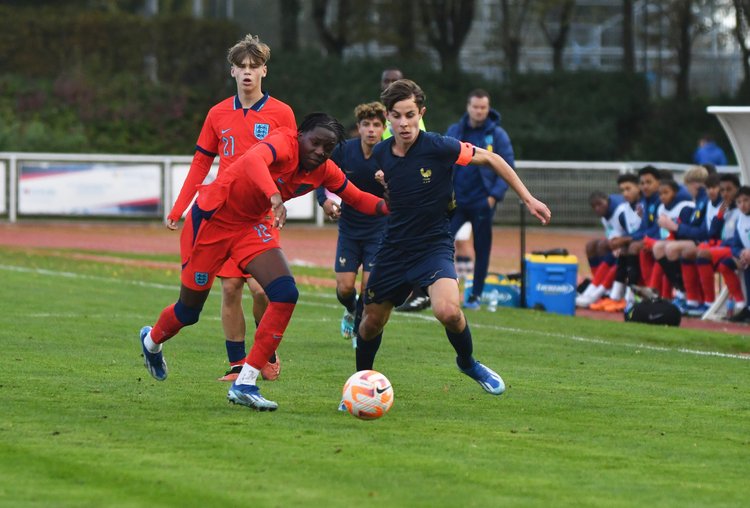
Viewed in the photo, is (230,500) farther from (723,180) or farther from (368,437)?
(723,180)

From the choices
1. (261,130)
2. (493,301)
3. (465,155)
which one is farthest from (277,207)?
(493,301)

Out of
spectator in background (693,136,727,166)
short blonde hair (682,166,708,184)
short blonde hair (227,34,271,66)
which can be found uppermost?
short blonde hair (227,34,271,66)

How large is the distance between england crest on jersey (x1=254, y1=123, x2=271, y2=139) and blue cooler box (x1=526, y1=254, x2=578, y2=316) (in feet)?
24.6

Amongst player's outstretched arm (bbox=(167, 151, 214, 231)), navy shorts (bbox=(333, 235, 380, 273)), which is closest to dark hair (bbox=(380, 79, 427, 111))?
player's outstretched arm (bbox=(167, 151, 214, 231))

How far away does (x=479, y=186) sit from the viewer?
646 inches

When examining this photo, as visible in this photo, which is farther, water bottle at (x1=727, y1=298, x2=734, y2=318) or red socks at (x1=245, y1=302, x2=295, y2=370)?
water bottle at (x1=727, y1=298, x2=734, y2=318)

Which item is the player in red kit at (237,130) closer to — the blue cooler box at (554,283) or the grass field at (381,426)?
the grass field at (381,426)

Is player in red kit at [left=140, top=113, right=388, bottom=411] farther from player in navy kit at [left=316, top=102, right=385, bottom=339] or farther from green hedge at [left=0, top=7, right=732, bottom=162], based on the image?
→ green hedge at [left=0, top=7, right=732, bottom=162]

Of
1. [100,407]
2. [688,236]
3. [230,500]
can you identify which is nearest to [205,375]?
[100,407]

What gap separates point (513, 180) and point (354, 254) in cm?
371

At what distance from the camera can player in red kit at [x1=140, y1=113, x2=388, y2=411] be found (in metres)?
8.84

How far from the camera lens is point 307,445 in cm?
757

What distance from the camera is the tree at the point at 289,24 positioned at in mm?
44625

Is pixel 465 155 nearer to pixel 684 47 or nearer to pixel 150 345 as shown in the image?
pixel 150 345
